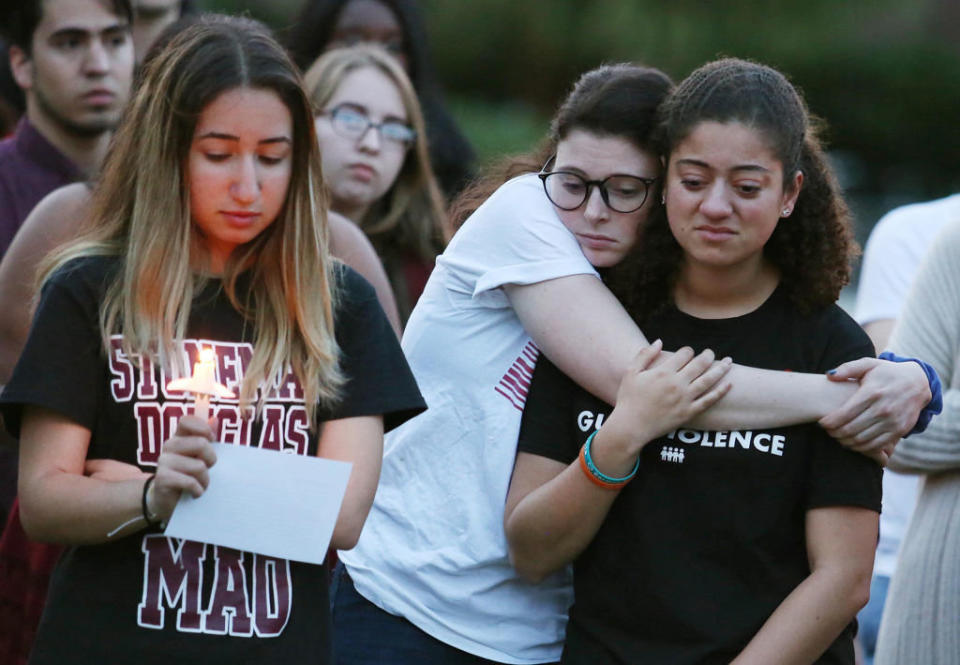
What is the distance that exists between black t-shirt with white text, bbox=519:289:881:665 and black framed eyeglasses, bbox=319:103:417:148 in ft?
7.21

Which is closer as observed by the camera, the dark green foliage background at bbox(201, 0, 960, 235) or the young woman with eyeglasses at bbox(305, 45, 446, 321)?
the young woman with eyeglasses at bbox(305, 45, 446, 321)

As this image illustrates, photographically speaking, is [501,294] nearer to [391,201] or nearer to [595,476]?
[595,476]

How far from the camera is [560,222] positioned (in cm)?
294

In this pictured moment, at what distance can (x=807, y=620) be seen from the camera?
261cm

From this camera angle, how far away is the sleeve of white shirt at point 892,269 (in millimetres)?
4461

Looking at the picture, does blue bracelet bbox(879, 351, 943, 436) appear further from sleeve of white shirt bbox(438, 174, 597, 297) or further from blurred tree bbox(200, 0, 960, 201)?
blurred tree bbox(200, 0, 960, 201)

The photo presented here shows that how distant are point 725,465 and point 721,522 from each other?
0.11 m

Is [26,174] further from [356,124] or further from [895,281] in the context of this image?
[895,281]

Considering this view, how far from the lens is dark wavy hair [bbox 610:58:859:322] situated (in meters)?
2.71

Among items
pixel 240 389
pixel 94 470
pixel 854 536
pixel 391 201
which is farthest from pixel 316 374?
pixel 391 201

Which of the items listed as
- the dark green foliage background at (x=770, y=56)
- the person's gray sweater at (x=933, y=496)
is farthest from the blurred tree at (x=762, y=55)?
the person's gray sweater at (x=933, y=496)

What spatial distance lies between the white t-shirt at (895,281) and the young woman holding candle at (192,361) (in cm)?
217

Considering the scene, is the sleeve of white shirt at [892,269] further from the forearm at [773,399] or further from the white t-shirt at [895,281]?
the forearm at [773,399]

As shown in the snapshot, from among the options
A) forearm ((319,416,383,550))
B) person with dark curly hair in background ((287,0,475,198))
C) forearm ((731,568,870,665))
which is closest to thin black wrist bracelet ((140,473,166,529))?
forearm ((319,416,383,550))
